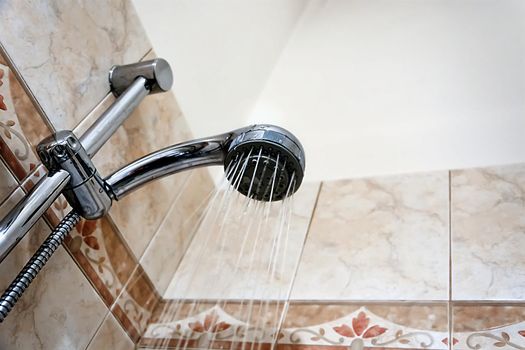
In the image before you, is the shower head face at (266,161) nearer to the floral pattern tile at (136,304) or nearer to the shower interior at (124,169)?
the shower interior at (124,169)

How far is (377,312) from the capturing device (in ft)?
2.54

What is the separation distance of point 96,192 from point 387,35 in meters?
1.02

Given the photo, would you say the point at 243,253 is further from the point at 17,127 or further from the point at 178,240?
the point at 17,127

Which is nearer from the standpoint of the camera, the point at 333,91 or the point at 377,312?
the point at 377,312

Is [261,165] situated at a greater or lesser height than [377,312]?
greater

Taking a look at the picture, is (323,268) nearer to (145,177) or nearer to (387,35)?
(145,177)

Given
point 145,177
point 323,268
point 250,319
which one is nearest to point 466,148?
point 323,268

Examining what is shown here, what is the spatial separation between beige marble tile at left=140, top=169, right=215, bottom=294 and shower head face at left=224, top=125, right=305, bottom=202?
289mm

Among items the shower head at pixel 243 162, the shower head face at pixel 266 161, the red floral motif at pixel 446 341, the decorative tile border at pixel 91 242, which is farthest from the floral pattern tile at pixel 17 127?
the red floral motif at pixel 446 341

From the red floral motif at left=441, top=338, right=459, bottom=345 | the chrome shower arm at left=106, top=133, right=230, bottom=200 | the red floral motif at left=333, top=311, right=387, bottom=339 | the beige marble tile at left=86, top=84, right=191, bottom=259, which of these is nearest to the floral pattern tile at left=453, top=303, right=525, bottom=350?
the red floral motif at left=441, top=338, right=459, bottom=345

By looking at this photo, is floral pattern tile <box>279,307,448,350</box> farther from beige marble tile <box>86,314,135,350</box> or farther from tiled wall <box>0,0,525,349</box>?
beige marble tile <box>86,314,135,350</box>

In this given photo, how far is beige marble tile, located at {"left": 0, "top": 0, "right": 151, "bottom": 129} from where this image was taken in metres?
0.68

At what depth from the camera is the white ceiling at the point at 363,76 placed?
1.01 metres

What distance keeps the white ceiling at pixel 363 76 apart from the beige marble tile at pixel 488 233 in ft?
0.16
